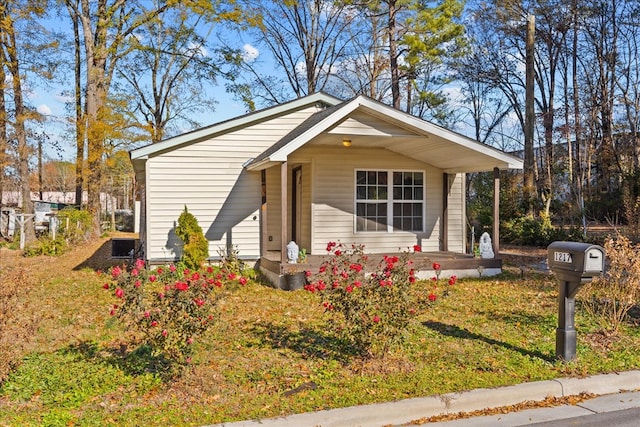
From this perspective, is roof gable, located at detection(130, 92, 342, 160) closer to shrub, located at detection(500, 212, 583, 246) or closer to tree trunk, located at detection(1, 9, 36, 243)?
shrub, located at detection(500, 212, 583, 246)

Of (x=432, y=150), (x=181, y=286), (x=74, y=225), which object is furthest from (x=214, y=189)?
(x=74, y=225)

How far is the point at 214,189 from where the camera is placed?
11.5 meters

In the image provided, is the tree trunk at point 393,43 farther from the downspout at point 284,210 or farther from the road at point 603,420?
the road at point 603,420

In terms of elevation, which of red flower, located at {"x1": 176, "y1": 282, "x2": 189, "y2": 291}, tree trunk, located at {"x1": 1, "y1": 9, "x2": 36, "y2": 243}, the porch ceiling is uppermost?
tree trunk, located at {"x1": 1, "y1": 9, "x2": 36, "y2": 243}

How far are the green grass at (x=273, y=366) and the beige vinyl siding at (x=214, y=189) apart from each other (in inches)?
147

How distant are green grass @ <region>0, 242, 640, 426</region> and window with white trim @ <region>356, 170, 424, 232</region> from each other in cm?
463

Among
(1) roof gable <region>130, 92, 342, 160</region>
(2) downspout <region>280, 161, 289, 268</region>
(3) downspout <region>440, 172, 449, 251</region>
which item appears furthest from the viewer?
(3) downspout <region>440, 172, 449, 251</region>

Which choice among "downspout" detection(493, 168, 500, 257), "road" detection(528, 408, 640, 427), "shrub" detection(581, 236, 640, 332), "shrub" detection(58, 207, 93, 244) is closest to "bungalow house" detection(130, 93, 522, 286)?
"downspout" detection(493, 168, 500, 257)

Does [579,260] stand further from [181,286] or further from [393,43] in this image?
[393,43]

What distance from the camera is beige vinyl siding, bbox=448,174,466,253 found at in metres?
12.8

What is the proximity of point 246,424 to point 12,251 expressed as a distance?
17412 mm

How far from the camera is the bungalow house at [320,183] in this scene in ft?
35.2

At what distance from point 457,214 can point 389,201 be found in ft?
6.52

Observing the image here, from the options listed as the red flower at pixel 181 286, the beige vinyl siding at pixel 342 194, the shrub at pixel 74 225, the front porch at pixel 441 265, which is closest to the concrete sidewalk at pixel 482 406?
the red flower at pixel 181 286
